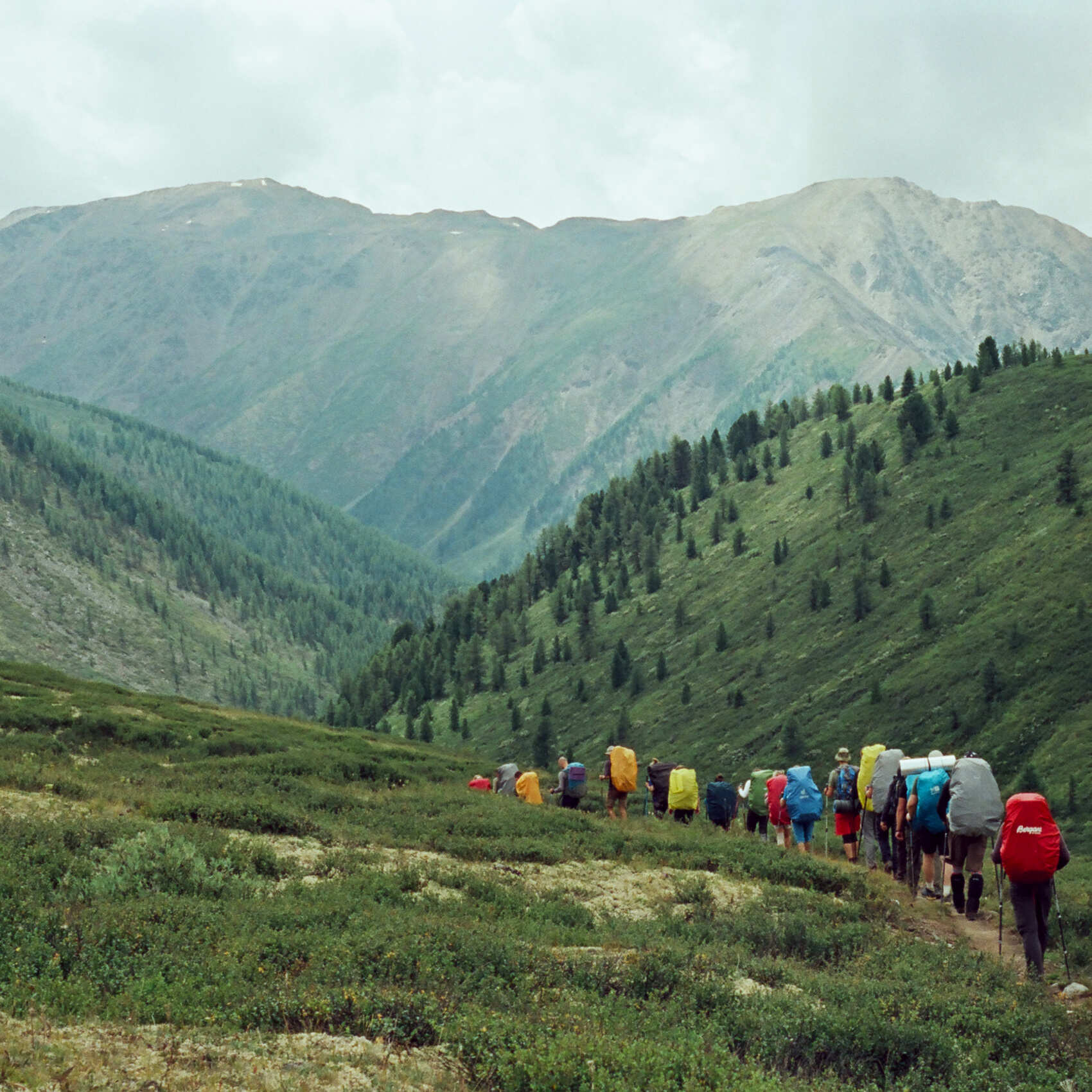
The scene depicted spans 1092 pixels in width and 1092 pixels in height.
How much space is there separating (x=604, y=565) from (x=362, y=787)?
509 ft

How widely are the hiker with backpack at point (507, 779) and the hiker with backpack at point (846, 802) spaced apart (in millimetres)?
11964

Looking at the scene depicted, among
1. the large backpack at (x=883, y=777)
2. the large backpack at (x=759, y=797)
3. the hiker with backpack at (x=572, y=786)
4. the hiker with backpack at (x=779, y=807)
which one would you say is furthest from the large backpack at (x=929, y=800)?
the hiker with backpack at (x=572, y=786)

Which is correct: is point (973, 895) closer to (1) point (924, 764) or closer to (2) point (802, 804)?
(1) point (924, 764)

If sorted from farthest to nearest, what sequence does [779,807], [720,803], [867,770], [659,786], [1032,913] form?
[659,786], [720,803], [779,807], [867,770], [1032,913]

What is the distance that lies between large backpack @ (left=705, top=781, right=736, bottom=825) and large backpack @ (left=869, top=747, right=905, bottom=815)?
343 inches

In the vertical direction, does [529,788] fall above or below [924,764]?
below

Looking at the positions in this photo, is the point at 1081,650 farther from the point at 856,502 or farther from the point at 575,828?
the point at 575,828

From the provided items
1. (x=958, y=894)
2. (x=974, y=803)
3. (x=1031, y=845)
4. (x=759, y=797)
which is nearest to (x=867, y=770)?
(x=958, y=894)

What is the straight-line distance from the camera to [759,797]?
33.4 m

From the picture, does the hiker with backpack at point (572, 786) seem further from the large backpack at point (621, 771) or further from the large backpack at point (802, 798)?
the large backpack at point (802, 798)

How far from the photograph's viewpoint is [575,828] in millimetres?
29375

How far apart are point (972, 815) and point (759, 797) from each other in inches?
547

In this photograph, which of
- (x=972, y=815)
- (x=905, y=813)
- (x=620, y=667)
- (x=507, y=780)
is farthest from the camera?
(x=620, y=667)

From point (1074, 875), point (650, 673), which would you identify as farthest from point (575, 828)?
point (650, 673)
